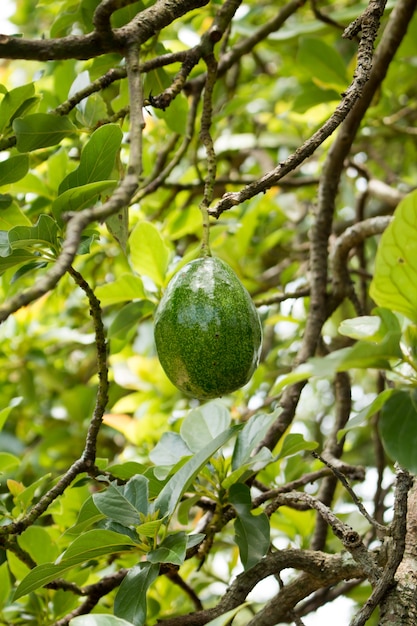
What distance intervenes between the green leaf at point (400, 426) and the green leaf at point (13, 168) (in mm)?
602

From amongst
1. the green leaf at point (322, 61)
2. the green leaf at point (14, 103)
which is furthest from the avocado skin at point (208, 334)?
the green leaf at point (322, 61)

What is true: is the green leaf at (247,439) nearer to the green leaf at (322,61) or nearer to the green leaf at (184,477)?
the green leaf at (184,477)

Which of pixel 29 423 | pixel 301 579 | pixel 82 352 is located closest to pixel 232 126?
pixel 82 352

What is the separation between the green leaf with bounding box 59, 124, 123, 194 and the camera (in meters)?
0.96

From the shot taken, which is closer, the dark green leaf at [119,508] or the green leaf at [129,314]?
the dark green leaf at [119,508]

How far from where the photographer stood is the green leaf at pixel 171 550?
882 millimetres

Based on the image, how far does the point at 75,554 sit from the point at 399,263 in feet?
1.69

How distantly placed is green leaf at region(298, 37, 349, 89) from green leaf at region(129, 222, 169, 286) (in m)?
0.76

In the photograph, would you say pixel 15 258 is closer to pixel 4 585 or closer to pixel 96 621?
pixel 96 621

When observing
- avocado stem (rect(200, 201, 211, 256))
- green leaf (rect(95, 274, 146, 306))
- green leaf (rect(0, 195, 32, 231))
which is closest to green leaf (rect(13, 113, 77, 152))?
green leaf (rect(0, 195, 32, 231))

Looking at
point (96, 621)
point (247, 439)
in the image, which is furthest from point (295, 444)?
point (96, 621)

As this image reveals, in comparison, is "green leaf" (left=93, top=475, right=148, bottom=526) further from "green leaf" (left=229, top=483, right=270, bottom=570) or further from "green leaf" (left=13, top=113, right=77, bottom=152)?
"green leaf" (left=13, top=113, right=77, bottom=152)

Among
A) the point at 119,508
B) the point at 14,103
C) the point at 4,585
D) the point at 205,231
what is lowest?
the point at 4,585

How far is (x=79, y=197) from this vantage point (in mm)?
941
